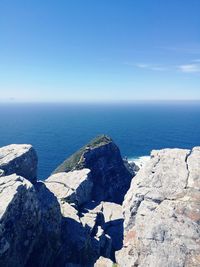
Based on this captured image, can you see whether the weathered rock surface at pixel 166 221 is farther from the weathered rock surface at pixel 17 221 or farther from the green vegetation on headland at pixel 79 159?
the green vegetation on headland at pixel 79 159

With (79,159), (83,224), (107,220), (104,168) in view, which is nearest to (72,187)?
(107,220)

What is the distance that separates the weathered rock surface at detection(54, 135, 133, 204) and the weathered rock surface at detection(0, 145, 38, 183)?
3748 centimetres

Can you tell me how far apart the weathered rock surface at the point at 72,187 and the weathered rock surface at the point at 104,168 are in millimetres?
13998

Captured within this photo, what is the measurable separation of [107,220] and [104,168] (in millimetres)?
32086

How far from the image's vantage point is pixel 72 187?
2557 inches

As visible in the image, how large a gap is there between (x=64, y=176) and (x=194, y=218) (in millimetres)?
50599

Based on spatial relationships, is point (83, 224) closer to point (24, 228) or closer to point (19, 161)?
point (19, 161)

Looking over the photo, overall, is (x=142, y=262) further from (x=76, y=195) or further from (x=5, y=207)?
(x=76, y=195)

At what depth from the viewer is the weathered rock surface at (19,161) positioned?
4656cm

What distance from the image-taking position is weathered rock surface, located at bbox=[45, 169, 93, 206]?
198 feet

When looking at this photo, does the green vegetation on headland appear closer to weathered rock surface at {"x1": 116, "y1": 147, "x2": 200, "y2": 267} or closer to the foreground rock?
the foreground rock

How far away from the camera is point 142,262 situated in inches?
882

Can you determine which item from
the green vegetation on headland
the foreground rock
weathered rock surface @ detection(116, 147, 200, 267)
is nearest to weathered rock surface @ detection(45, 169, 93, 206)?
the foreground rock

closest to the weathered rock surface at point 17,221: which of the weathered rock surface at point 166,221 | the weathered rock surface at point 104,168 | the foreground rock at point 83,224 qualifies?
the foreground rock at point 83,224
